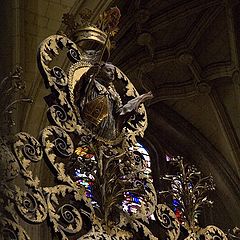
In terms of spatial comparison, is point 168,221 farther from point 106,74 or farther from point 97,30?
point 97,30

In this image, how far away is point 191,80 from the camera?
13742 mm

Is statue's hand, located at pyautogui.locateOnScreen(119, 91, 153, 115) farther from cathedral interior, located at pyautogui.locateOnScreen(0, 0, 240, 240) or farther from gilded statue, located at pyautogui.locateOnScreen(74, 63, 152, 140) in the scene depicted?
cathedral interior, located at pyautogui.locateOnScreen(0, 0, 240, 240)

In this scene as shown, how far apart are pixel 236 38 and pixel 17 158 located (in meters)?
9.54

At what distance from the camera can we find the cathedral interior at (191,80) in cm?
1270

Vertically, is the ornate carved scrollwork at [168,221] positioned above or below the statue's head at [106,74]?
below

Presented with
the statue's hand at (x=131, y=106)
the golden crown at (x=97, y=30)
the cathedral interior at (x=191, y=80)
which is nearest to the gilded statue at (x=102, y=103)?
the statue's hand at (x=131, y=106)

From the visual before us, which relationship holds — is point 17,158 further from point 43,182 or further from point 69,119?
point 43,182

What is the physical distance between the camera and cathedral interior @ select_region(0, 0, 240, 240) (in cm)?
1270

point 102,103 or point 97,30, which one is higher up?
point 97,30

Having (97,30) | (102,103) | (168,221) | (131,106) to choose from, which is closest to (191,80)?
(97,30)

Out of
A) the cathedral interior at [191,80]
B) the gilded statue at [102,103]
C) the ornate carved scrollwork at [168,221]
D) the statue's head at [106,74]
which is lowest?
the ornate carved scrollwork at [168,221]

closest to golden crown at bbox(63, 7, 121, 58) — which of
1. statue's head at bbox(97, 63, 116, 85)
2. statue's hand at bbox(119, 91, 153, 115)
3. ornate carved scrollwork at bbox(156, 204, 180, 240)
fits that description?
statue's head at bbox(97, 63, 116, 85)

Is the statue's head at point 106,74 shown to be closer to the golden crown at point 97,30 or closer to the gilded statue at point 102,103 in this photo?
the gilded statue at point 102,103

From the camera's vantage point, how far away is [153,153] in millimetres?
13867
